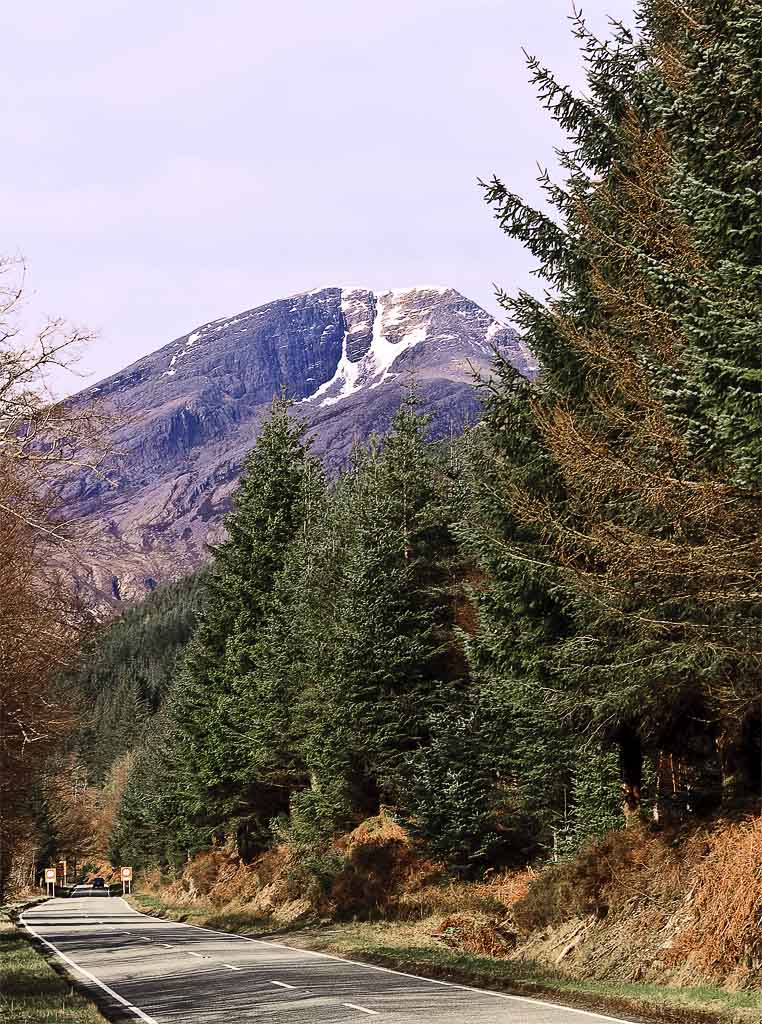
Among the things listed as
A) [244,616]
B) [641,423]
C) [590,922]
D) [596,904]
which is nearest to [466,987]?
[590,922]

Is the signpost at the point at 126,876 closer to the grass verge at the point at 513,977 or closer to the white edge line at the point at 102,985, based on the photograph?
the white edge line at the point at 102,985

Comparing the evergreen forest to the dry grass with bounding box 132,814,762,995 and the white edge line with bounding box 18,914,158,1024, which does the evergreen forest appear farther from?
the white edge line with bounding box 18,914,158,1024

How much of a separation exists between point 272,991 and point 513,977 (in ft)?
12.6

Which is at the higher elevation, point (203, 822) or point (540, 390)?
point (540, 390)

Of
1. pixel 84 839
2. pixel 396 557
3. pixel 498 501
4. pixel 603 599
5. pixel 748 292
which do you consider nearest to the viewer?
pixel 748 292

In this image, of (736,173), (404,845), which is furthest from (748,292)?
(404,845)

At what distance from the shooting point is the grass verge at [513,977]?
12.7 metres

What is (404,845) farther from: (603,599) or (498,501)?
(603,599)

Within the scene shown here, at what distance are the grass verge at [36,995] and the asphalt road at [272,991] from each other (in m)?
0.56

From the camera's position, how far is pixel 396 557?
1430 inches

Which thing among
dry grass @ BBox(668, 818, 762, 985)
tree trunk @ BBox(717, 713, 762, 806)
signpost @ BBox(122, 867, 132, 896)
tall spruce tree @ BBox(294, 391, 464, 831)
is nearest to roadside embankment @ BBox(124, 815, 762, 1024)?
dry grass @ BBox(668, 818, 762, 985)

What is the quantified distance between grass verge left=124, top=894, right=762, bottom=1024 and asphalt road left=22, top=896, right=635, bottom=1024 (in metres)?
0.55

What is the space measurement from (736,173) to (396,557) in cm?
2480

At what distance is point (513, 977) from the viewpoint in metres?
17.3
